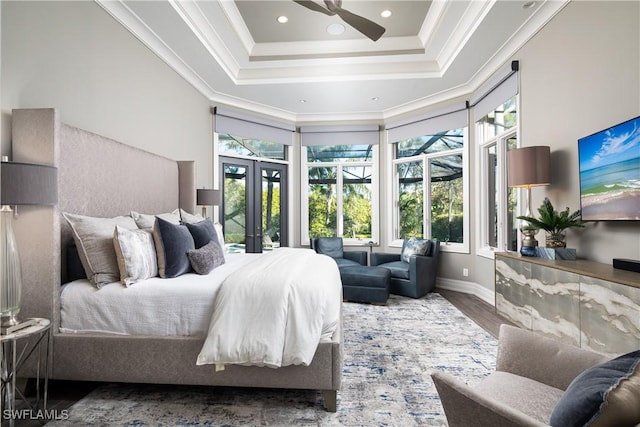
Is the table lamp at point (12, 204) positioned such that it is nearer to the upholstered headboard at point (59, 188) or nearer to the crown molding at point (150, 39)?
the upholstered headboard at point (59, 188)

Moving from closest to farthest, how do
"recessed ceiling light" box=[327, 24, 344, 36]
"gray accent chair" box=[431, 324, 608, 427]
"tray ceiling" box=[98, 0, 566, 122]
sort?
"gray accent chair" box=[431, 324, 608, 427] → "tray ceiling" box=[98, 0, 566, 122] → "recessed ceiling light" box=[327, 24, 344, 36]

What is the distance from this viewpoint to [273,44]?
12.6 ft

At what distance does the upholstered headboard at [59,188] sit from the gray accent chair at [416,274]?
125 inches

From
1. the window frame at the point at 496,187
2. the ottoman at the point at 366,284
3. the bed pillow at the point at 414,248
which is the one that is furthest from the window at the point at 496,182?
the ottoman at the point at 366,284

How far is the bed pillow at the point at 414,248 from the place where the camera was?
4.37 metres

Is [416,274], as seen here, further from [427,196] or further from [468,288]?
[427,196]

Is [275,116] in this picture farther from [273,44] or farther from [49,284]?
[49,284]

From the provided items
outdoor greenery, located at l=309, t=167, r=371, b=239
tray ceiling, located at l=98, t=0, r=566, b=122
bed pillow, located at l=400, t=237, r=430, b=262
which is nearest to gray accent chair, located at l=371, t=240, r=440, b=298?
bed pillow, located at l=400, t=237, r=430, b=262

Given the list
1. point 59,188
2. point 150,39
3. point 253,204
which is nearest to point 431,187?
point 253,204

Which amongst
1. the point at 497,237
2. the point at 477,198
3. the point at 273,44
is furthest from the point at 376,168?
the point at 273,44

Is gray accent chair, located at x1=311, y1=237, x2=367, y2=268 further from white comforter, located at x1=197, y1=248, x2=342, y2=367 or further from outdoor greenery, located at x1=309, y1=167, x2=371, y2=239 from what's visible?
white comforter, located at x1=197, y1=248, x2=342, y2=367

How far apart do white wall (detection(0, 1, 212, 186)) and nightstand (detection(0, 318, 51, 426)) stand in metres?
1.15

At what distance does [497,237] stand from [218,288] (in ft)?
11.8

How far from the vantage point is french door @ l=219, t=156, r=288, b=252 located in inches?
191
